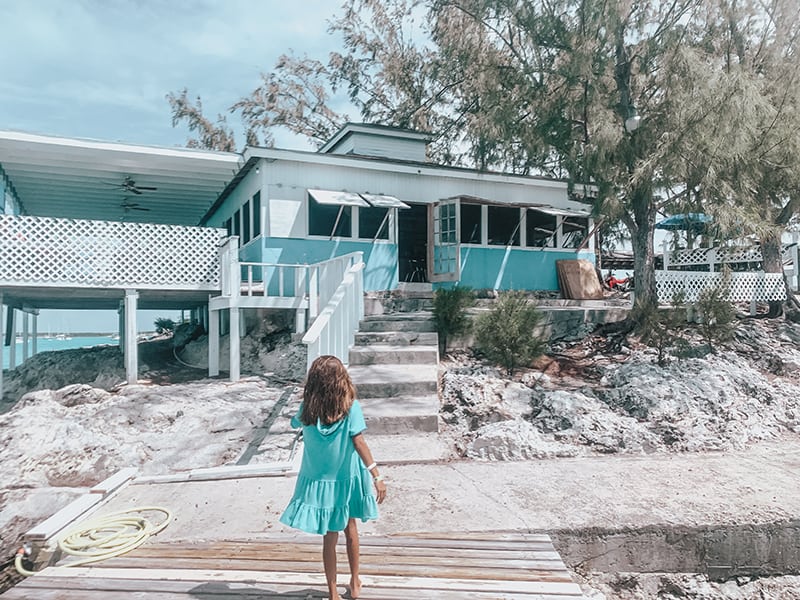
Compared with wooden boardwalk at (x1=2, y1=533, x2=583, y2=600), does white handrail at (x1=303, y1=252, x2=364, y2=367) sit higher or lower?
higher

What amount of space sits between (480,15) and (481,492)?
350 inches

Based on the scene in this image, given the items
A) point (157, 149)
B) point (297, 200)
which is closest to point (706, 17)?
point (297, 200)

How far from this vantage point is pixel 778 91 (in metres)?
9.41

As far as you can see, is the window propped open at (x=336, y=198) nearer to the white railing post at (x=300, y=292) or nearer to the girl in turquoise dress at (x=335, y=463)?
the white railing post at (x=300, y=292)

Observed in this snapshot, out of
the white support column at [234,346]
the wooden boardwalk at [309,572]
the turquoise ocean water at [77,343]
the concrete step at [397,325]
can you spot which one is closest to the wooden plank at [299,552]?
the wooden boardwalk at [309,572]

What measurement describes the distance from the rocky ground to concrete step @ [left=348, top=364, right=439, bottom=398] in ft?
1.24

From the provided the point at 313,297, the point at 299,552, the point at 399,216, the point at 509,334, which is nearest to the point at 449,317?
the point at 509,334

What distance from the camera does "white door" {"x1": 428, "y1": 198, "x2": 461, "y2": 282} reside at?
41.7 feet

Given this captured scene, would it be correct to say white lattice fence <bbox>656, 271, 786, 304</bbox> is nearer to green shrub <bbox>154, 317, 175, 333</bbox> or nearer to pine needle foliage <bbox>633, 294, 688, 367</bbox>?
pine needle foliage <bbox>633, 294, 688, 367</bbox>

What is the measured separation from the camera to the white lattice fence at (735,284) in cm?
1280

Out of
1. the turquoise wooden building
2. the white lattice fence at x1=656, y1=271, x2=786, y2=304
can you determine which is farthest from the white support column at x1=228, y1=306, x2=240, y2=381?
the white lattice fence at x1=656, y1=271, x2=786, y2=304

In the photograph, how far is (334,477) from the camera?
3.06 meters

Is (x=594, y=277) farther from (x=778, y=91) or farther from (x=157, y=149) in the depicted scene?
(x=157, y=149)

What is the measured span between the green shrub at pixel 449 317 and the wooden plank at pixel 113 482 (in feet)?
17.3
